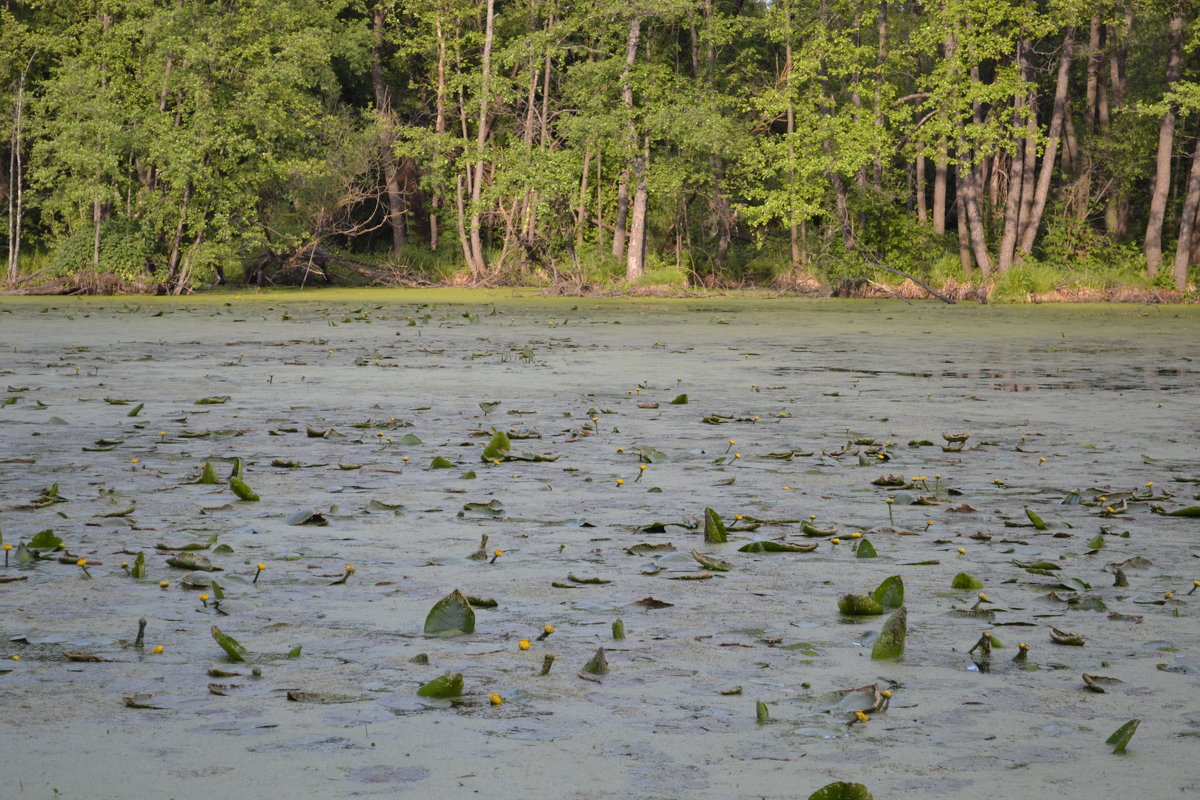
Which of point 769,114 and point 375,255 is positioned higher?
point 769,114

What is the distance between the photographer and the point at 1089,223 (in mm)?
32344

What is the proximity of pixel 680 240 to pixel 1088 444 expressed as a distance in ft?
85.8

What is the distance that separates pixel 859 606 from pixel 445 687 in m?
1.32

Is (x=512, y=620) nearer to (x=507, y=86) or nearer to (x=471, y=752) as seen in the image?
(x=471, y=752)

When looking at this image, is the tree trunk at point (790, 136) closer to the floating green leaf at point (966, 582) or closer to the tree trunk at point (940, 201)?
the tree trunk at point (940, 201)

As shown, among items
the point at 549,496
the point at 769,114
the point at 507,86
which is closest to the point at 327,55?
the point at 507,86

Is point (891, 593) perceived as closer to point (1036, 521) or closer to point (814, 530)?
point (814, 530)

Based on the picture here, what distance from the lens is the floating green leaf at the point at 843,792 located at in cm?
258

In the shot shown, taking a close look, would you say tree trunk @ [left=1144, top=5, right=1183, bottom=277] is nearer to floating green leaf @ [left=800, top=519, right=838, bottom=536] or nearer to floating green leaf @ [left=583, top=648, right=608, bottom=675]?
floating green leaf @ [left=800, top=519, right=838, bottom=536]

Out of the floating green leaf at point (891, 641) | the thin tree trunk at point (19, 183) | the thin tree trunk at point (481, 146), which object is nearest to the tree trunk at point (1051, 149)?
the thin tree trunk at point (481, 146)

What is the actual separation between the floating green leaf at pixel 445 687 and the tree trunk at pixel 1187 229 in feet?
86.0

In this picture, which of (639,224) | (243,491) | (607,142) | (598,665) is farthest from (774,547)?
(607,142)

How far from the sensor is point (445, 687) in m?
3.27

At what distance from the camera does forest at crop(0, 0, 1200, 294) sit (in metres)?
28.6
